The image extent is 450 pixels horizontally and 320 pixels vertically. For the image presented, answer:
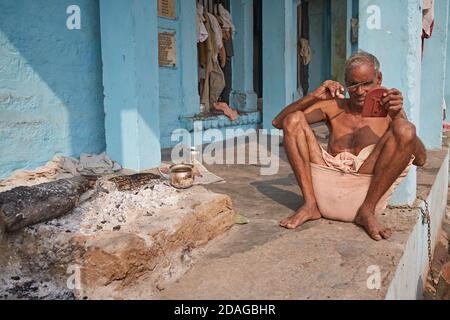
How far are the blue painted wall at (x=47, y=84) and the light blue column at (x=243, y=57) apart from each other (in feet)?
12.9

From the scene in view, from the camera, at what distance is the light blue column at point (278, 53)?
777 centimetres

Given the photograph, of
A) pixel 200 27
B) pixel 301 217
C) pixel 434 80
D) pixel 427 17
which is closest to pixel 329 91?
pixel 301 217

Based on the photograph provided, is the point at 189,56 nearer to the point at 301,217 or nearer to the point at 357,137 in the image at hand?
the point at 357,137

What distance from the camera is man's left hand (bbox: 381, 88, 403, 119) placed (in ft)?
8.95

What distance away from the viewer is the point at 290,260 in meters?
2.58

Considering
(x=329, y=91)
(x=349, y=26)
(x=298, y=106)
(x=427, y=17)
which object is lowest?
(x=298, y=106)

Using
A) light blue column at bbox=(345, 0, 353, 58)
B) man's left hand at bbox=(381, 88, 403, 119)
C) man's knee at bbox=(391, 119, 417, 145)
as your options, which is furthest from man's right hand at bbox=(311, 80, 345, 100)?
light blue column at bbox=(345, 0, 353, 58)

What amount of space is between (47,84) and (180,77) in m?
2.75

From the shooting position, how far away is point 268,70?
8133 mm

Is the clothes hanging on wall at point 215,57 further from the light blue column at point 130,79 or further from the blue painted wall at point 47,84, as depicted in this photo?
the blue painted wall at point 47,84

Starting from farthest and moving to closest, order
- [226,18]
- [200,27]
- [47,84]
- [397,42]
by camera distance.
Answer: [226,18], [200,27], [47,84], [397,42]

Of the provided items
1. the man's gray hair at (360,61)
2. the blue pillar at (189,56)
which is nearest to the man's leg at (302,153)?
the man's gray hair at (360,61)

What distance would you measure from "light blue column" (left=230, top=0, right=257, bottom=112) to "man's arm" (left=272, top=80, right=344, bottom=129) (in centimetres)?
519

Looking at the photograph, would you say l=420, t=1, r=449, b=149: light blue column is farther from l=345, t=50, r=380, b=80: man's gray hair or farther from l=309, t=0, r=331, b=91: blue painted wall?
l=309, t=0, r=331, b=91: blue painted wall
